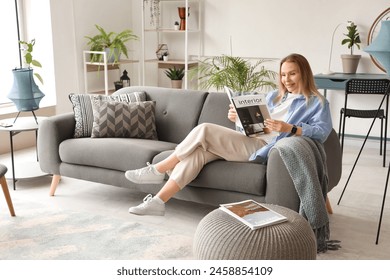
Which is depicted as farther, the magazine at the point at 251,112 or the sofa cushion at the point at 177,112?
the sofa cushion at the point at 177,112

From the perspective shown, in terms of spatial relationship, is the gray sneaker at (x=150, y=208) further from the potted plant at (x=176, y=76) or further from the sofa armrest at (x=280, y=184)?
the potted plant at (x=176, y=76)

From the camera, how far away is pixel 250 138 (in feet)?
9.96

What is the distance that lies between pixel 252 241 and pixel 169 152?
1239 mm

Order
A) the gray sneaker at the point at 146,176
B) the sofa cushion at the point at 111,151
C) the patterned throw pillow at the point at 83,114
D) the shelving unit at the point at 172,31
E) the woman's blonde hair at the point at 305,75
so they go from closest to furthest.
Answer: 1. the woman's blonde hair at the point at 305,75
2. the gray sneaker at the point at 146,176
3. the sofa cushion at the point at 111,151
4. the patterned throw pillow at the point at 83,114
5. the shelving unit at the point at 172,31

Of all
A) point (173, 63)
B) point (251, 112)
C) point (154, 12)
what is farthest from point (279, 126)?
point (154, 12)

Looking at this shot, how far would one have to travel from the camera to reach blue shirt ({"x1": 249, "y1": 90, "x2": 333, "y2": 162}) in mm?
2797

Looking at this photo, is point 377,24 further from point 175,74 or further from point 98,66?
point 98,66

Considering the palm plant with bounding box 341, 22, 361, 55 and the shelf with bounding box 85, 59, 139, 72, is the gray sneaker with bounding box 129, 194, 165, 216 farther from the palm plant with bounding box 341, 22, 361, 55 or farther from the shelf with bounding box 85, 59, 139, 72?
the palm plant with bounding box 341, 22, 361, 55

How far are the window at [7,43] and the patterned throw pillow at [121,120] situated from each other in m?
2.07

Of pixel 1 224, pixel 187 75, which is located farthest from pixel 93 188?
pixel 187 75

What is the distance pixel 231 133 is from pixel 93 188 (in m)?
1.30

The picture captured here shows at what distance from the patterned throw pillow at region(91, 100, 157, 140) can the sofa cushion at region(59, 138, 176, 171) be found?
0.12 meters

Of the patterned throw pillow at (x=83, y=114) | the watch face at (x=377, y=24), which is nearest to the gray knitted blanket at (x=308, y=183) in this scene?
the patterned throw pillow at (x=83, y=114)

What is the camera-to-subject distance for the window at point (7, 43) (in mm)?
5141
